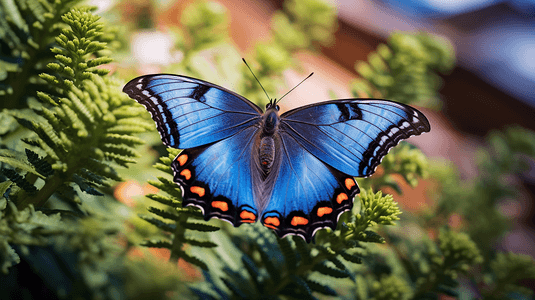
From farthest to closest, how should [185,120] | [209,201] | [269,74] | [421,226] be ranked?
[421,226] < [269,74] < [185,120] < [209,201]

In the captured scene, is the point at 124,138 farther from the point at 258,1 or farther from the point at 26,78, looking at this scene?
the point at 258,1

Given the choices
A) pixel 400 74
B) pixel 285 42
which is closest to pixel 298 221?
pixel 400 74

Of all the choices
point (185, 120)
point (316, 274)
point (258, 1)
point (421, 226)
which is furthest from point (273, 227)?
point (258, 1)

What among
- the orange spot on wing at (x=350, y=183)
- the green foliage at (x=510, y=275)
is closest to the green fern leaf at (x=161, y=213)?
the orange spot on wing at (x=350, y=183)

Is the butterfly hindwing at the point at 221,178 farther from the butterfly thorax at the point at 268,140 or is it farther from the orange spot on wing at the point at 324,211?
the orange spot on wing at the point at 324,211

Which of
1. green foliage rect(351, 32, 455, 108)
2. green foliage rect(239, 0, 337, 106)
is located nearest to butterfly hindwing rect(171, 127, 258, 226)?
green foliage rect(239, 0, 337, 106)

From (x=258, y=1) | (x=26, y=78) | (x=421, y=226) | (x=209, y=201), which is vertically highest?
(x=258, y=1)
